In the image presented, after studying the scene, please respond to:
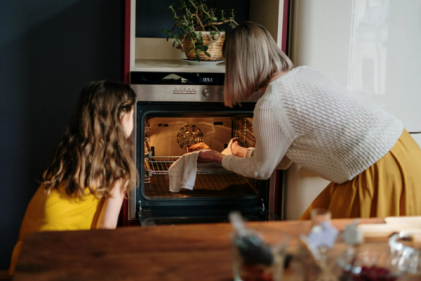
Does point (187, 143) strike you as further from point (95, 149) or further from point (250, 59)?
point (95, 149)

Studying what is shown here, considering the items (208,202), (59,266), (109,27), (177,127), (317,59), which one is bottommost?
(208,202)

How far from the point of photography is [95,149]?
141 centimetres

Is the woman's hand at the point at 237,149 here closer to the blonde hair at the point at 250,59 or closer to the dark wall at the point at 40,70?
the blonde hair at the point at 250,59

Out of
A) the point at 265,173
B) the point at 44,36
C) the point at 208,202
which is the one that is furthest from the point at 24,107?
the point at 265,173

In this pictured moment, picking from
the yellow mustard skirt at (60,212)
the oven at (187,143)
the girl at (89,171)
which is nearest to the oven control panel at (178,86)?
the oven at (187,143)

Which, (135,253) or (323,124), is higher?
(323,124)

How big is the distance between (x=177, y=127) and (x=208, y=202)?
15.0 inches

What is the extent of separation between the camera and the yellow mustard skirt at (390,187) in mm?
1520

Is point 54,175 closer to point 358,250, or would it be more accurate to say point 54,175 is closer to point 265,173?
point 265,173

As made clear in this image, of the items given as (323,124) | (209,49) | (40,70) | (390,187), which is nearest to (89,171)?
(323,124)

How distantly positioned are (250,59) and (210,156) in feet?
1.65

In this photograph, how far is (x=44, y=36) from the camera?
7.85 feet

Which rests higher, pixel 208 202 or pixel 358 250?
pixel 358 250

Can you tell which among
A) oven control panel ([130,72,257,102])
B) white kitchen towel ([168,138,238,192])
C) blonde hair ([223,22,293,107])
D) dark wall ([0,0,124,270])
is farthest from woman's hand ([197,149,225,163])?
dark wall ([0,0,124,270])
